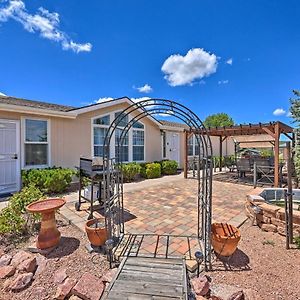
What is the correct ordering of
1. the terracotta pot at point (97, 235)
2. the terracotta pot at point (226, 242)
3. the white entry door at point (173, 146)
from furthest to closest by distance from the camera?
the white entry door at point (173, 146), the terracotta pot at point (97, 235), the terracotta pot at point (226, 242)

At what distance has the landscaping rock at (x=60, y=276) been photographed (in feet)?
8.76

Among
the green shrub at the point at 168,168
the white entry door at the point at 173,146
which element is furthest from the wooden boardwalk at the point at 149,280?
the white entry door at the point at 173,146

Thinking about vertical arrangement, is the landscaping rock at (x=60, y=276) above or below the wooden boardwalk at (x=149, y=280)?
below

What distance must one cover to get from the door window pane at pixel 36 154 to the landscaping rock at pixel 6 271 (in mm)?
5253

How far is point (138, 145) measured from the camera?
11477 mm

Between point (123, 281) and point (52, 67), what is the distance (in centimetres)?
1155

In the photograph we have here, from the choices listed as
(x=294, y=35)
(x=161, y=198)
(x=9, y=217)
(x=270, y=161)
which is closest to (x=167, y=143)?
(x=270, y=161)

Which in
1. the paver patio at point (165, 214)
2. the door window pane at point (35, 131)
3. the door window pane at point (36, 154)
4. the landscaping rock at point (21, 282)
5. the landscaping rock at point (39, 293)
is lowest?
the landscaping rock at point (39, 293)

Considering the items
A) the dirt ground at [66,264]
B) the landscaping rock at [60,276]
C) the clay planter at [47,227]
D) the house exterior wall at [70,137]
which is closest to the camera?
the dirt ground at [66,264]

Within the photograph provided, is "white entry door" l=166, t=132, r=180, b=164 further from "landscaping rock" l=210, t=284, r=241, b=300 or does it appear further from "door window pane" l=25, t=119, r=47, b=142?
"landscaping rock" l=210, t=284, r=241, b=300

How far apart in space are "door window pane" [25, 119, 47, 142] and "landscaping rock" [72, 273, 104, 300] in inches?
255

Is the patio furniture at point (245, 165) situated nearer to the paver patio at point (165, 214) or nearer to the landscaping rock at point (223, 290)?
the paver patio at point (165, 214)

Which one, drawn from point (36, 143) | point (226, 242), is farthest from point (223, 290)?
point (36, 143)

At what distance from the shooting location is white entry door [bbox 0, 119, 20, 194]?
6.85m
